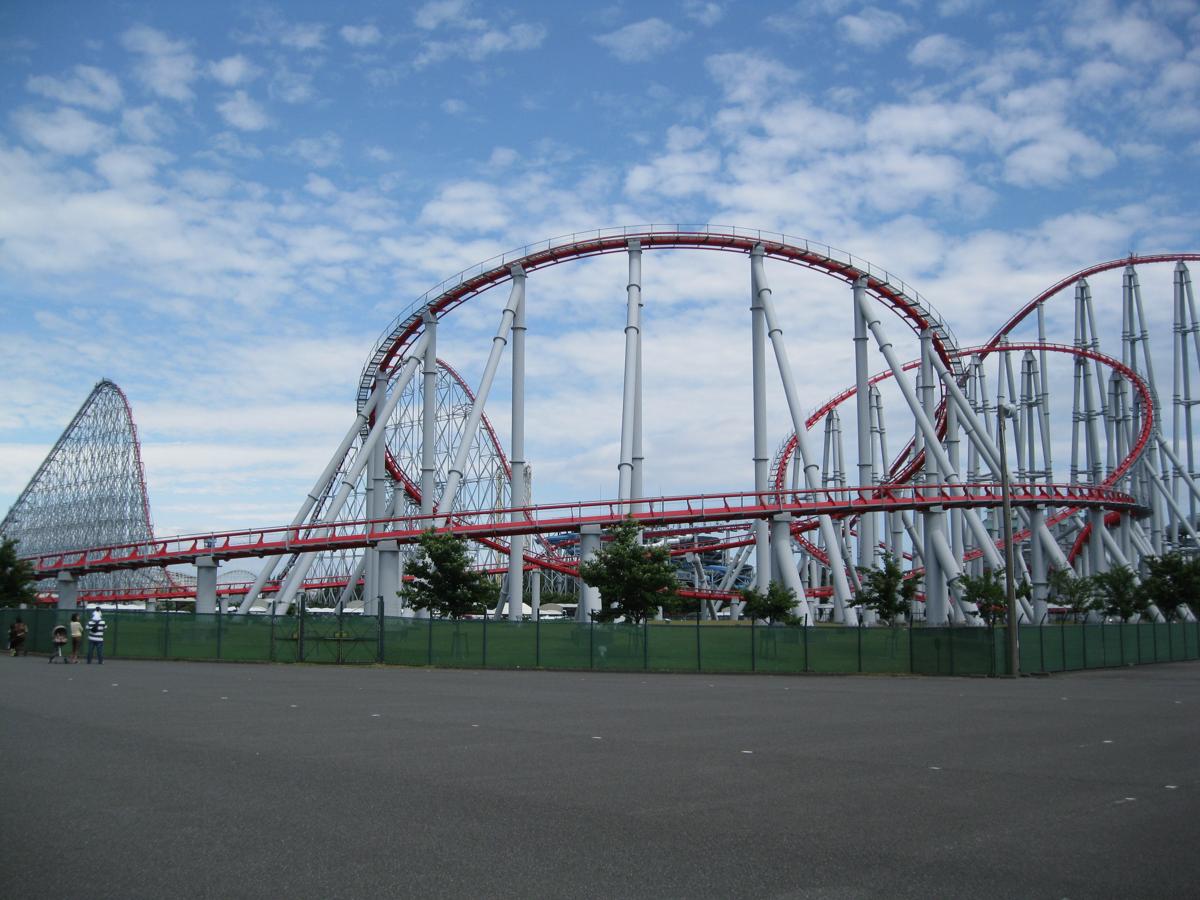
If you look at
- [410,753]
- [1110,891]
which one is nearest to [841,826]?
[1110,891]

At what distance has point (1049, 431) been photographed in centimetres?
5128

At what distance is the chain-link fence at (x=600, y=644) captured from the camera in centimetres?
2548

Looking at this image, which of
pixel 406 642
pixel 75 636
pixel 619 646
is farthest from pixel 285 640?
pixel 619 646

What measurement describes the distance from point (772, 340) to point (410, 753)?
1204 inches

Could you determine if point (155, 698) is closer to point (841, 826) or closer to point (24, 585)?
point (841, 826)

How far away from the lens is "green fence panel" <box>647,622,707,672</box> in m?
26.2

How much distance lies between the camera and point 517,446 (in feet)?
129

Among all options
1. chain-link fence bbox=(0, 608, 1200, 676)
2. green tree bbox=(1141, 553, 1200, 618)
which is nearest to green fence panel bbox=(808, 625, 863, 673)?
chain-link fence bbox=(0, 608, 1200, 676)

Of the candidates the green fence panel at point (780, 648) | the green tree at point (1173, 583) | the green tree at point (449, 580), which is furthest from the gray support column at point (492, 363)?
the green tree at point (1173, 583)

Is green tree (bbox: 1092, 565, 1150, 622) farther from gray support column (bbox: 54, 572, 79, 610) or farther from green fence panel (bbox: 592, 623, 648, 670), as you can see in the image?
→ gray support column (bbox: 54, 572, 79, 610)

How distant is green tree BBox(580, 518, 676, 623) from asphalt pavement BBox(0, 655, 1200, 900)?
1577cm

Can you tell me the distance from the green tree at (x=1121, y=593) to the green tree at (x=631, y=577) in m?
21.8

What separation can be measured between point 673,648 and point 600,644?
1935 millimetres

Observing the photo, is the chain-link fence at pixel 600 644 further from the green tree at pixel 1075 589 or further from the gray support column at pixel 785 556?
the green tree at pixel 1075 589
